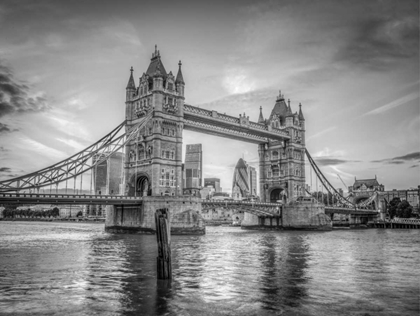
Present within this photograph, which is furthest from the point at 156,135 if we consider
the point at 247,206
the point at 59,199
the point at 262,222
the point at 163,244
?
the point at 163,244

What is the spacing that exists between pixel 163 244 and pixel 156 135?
44.4 meters

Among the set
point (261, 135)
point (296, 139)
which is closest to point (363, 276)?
point (261, 135)

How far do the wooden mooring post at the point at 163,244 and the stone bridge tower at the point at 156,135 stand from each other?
41813 mm

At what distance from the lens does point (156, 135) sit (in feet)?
208

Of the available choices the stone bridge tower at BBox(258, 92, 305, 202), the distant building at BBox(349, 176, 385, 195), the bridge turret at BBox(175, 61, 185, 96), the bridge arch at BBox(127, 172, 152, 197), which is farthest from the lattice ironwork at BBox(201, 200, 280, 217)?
the distant building at BBox(349, 176, 385, 195)

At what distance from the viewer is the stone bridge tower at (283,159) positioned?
92250 millimetres

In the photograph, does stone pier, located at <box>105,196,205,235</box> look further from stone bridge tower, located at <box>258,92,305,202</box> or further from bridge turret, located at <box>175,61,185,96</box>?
stone bridge tower, located at <box>258,92,305,202</box>

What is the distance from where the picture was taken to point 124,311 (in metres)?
14.9

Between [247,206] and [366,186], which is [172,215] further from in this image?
[366,186]

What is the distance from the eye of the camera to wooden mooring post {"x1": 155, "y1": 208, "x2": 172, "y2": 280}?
20219 millimetres

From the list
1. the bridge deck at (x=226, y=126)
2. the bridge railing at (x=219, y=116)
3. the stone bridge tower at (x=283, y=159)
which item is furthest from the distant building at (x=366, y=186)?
the bridge railing at (x=219, y=116)

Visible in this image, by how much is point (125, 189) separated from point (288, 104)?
49214 mm

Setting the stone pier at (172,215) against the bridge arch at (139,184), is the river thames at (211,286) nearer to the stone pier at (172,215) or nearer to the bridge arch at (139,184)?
the stone pier at (172,215)

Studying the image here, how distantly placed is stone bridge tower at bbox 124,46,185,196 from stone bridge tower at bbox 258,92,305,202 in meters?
32.6
